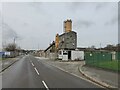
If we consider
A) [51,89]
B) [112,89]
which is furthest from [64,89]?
[112,89]

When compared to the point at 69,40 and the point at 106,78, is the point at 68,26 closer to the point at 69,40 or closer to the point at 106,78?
the point at 69,40

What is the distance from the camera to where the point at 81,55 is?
57375mm

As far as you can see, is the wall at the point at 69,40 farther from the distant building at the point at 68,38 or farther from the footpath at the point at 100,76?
the footpath at the point at 100,76

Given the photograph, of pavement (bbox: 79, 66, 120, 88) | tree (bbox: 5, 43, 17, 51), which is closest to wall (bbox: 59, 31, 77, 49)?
pavement (bbox: 79, 66, 120, 88)

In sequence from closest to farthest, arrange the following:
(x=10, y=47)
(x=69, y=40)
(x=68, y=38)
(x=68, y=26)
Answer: (x=68, y=38) < (x=69, y=40) < (x=68, y=26) < (x=10, y=47)

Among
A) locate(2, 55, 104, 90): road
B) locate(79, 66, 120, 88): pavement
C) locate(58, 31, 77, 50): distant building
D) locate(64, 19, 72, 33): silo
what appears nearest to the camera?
locate(2, 55, 104, 90): road

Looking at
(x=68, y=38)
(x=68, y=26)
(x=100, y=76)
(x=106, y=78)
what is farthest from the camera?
(x=68, y=26)

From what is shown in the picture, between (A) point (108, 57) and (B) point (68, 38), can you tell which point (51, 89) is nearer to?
(A) point (108, 57)

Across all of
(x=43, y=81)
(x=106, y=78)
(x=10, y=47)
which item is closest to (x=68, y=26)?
(x=106, y=78)

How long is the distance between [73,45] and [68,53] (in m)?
7.39

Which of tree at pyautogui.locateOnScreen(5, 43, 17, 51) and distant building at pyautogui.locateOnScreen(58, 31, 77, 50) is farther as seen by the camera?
tree at pyautogui.locateOnScreen(5, 43, 17, 51)

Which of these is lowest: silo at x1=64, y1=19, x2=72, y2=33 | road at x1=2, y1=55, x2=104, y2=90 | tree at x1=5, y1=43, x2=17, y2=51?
road at x1=2, y1=55, x2=104, y2=90

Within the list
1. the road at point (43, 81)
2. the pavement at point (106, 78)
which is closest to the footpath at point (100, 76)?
the pavement at point (106, 78)

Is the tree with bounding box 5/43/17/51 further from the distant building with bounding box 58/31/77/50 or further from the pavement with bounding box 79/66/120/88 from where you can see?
the pavement with bounding box 79/66/120/88
